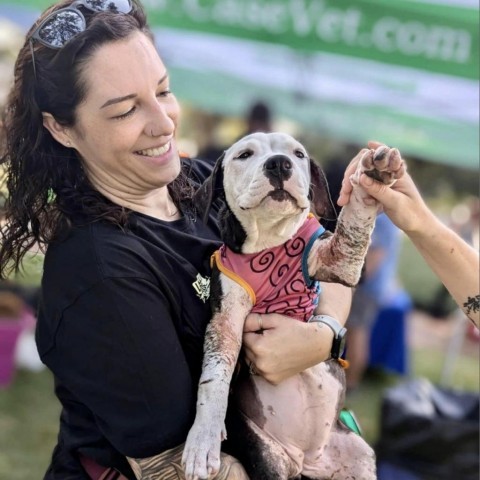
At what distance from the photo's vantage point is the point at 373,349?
7.01 m

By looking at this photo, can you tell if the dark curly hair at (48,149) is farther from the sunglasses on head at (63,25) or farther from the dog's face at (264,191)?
the dog's face at (264,191)

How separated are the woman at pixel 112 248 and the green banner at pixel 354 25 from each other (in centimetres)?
269

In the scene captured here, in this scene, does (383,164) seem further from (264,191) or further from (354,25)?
(354,25)

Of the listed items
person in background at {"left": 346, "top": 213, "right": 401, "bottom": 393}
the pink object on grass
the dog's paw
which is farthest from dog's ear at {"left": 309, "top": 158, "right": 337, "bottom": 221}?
the pink object on grass

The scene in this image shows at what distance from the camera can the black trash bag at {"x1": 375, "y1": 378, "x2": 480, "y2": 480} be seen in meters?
4.76

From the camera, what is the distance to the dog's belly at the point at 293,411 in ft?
6.50

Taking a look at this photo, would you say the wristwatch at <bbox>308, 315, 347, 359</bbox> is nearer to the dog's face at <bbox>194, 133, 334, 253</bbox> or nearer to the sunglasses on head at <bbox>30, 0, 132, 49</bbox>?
the dog's face at <bbox>194, 133, 334, 253</bbox>

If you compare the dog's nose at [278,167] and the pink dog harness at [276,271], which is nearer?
the dog's nose at [278,167]

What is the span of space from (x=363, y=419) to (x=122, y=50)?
15.0ft

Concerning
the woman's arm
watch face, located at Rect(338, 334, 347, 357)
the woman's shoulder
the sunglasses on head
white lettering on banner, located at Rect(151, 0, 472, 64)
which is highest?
the sunglasses on head

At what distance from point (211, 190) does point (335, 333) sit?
1.69 ft

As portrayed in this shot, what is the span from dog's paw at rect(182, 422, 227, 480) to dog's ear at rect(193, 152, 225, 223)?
1.98 feet

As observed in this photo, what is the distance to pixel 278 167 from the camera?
1.84 metres

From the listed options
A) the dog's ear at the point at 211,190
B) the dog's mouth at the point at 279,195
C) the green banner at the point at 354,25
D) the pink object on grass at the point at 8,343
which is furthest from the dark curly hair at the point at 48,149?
the pink object on grass at the point at 8,343
